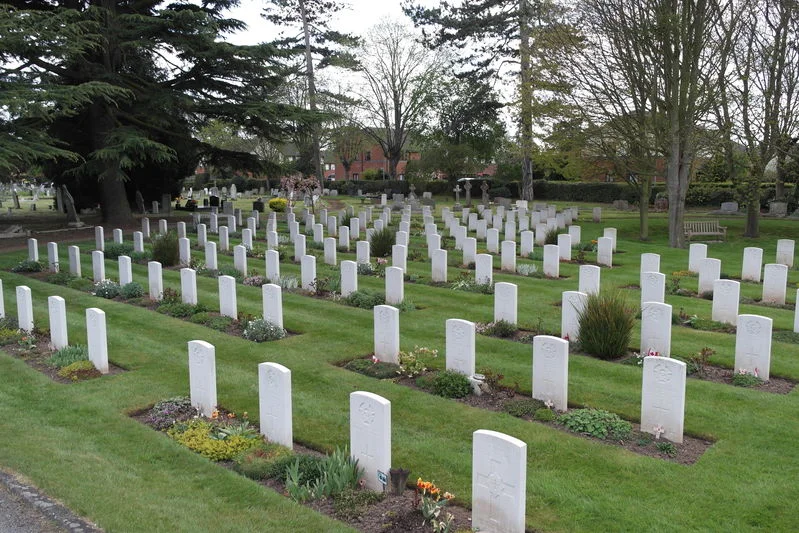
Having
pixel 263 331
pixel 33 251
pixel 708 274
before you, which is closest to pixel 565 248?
pixel 708 274

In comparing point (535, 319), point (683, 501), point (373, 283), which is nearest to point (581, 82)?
point (373, 283)

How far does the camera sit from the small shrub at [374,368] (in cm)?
928

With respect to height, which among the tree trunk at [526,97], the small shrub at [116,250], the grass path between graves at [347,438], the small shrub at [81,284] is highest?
the tree trunk at [526,97]

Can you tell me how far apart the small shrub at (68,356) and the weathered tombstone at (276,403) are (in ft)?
13.9

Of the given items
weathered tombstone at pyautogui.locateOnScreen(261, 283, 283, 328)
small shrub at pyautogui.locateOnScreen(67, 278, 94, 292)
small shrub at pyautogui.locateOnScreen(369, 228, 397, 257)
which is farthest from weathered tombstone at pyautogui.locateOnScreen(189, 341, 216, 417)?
small shrub at pyautogui.locateOnScreen(369, 228, 397, 257)

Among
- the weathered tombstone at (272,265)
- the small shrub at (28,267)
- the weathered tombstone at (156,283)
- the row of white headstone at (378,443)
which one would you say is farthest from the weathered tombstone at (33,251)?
the row of white headstone at (378,443)

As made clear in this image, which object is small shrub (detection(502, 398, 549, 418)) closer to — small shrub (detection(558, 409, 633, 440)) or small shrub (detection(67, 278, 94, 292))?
small shrub (detection(558, 409, 633, 440))

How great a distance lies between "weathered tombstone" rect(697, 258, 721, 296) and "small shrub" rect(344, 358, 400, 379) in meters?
7.92

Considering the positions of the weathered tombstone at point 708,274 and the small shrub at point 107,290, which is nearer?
the weathered tombstone at point 708,274

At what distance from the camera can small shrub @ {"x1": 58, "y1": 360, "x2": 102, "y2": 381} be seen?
939cm

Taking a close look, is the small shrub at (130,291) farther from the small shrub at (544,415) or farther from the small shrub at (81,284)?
the small shrub at (544,415)

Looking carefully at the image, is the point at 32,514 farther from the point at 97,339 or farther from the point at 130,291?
the point at 130,291

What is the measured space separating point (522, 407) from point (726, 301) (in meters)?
5.63

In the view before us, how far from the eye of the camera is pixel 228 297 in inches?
491
